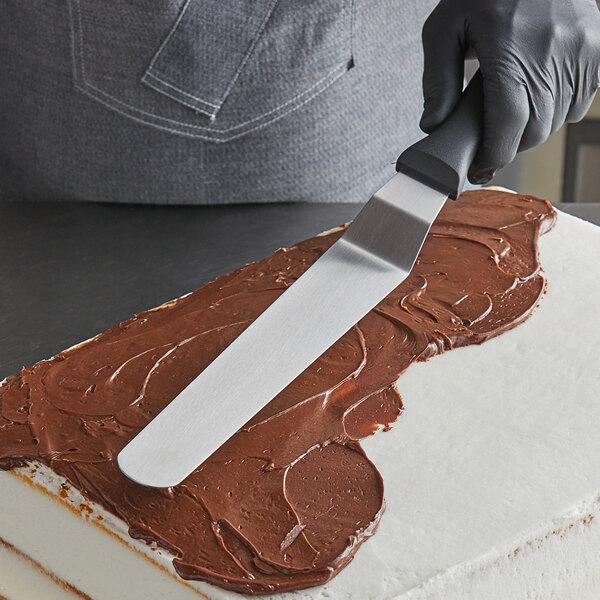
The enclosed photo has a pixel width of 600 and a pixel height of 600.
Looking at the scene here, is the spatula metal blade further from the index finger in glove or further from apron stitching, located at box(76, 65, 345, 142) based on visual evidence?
apron stitching, located at box(76, 65, 345, 142)

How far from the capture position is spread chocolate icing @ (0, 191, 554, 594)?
2.39 feet

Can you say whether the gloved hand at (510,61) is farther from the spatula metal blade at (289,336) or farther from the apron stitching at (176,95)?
the apron stitching at (176,95)

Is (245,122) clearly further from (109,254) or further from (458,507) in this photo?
(458,507)

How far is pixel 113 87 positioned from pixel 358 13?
0.42m

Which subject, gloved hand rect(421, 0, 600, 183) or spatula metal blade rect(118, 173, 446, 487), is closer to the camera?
spatula metal blade rect(118, 173, 446, 487)

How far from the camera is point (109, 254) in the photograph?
1360 mm

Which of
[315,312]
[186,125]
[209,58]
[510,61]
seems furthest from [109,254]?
[510,61]

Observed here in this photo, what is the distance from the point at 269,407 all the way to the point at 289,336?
0.28 feet

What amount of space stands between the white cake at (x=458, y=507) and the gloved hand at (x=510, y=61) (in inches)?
11.8

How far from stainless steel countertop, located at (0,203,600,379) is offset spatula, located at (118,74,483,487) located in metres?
0.36

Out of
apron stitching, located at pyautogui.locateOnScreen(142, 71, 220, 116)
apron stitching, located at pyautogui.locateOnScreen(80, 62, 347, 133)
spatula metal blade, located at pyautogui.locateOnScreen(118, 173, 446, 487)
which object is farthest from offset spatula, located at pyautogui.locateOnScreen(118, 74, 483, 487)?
apron stitching, located at pyautogui.locateOnScreen(142, 71, 220, 116)

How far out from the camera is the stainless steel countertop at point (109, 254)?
3.92 ft

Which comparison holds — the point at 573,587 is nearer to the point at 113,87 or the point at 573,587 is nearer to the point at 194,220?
the point at 194,220

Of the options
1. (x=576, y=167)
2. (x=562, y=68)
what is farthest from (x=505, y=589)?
(x=576, y=167)
